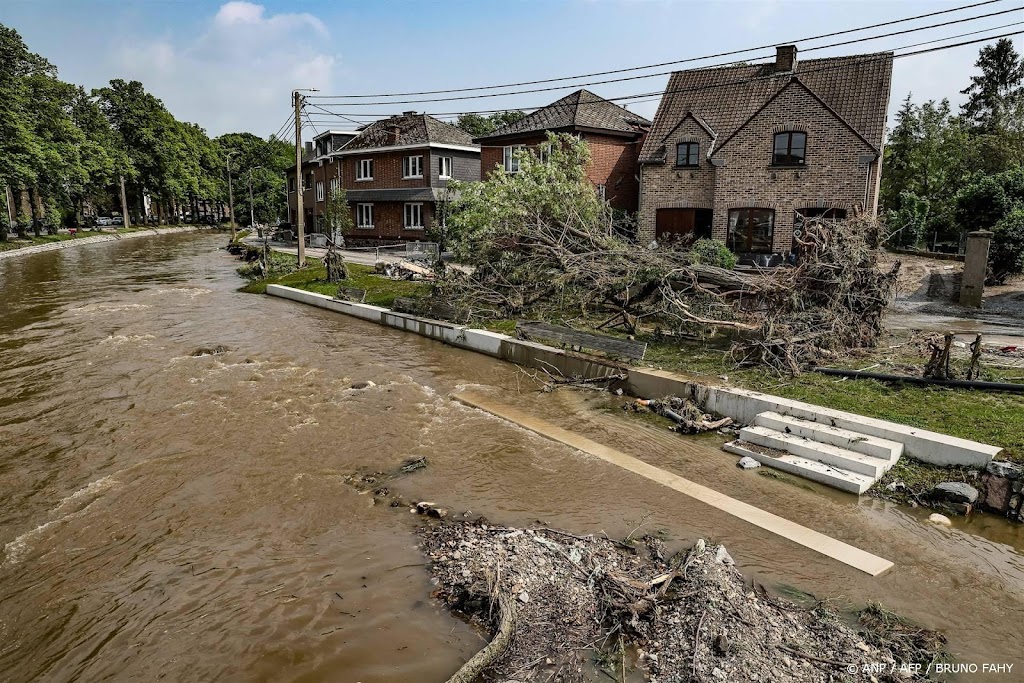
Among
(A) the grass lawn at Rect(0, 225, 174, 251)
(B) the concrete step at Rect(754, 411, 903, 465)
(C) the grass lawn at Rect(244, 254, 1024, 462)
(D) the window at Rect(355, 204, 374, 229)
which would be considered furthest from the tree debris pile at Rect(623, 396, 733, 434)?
(A) the grass lawn at Rect(0, 225, 174, 251)

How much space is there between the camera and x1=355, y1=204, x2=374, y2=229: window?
38938 millimetres

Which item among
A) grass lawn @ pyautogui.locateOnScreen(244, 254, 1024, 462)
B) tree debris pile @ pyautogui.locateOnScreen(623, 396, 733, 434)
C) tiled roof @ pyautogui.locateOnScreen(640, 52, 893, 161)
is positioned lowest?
tree debris pile @ pyautogui.locateOnScreen(623, 396, 733, 434)

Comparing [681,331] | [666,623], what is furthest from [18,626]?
[681,331]

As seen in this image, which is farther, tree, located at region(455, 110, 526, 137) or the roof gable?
tree, located at region(455, 110, 526, 137)

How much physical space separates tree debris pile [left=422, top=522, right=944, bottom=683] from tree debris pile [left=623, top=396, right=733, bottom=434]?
3.91 m

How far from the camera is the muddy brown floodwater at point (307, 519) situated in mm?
5344

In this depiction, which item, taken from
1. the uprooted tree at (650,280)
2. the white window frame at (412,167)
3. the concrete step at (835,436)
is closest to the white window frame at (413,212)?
the white window frame at (412,167)

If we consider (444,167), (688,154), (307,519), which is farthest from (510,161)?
(307,519)

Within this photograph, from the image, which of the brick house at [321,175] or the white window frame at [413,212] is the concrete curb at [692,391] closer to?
the white window frame at [413,212]

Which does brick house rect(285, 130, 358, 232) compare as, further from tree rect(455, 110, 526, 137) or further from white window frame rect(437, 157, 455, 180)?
tree rect(455, 110, 526, 137)

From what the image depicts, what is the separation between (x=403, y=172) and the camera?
121 feet

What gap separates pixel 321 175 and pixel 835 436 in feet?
147

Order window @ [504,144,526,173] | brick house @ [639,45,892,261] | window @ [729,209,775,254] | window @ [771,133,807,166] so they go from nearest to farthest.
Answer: brick house @ [639,45,892,261]
window @ [771,133,807,166]
window @ [729,209,775,254]
window @ [504,144,526,173]

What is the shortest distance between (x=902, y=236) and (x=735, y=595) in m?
30.1
